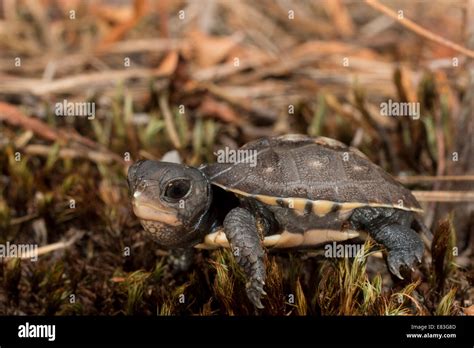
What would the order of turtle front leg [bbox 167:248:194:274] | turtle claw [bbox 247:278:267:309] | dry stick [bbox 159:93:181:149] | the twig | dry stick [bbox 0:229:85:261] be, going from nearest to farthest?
turtle claw [bbox 247:278:267:309] → turtle front leg [bbox 167:248:194:274] → dry stick [bbox 0:229:85:261] → the twig → dry stick [bbox 159:93:181:149]

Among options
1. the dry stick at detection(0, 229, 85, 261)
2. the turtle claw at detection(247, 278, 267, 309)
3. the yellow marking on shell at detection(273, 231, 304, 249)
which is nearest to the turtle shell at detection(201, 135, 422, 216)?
the yellow marking on shell at detection(273, 231, 304, 249)

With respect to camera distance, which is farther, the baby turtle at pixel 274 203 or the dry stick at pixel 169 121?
the dry stick at pixel 169 121

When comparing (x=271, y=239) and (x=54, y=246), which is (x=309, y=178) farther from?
(x=54, y=246)

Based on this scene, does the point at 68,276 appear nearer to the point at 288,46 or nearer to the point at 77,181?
the point at 77,181

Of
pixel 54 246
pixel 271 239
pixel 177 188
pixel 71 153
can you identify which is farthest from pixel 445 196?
pixel 71 153

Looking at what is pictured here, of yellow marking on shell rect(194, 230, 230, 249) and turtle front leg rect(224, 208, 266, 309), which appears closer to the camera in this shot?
turtle front leg rect(224, 208, 266, 309)

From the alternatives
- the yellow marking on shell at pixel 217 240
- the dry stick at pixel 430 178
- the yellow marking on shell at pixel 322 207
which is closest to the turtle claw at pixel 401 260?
the yellow marking on shell at pixel 322 207

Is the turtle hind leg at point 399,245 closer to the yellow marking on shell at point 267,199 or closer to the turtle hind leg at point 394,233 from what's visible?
the turtle hind leg at point 394,233

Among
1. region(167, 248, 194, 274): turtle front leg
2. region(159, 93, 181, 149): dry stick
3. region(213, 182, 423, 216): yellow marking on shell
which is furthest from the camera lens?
region(159, 93, 181, 149): dry stick

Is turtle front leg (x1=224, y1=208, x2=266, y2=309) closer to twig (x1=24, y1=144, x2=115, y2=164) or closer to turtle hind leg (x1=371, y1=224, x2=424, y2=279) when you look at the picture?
turtle hind leg (x1=371, y1=224, x2=424, y2=279)
